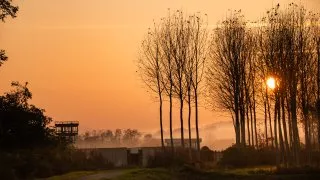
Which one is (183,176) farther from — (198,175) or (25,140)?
(25,140)

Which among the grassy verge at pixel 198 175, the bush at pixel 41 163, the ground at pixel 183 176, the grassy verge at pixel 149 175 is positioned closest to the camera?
the grassy verge at pixel 149 175

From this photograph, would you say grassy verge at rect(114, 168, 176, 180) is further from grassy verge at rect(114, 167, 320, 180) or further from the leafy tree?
the leafy tree

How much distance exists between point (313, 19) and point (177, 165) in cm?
1884

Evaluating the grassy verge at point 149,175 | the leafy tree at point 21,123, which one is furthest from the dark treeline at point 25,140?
the grassy verge at point 149,175

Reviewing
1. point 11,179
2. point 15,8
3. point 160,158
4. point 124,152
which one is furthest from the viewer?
point 124,152

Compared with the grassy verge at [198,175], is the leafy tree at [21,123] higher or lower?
higher

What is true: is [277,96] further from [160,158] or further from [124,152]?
[124,152]

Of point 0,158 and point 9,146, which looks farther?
point 9,146

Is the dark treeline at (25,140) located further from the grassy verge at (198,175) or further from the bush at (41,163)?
the grassy verge at (198,175)

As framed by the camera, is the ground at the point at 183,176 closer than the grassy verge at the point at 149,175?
No

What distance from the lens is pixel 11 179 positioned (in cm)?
3653

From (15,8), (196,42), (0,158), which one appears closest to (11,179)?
(0,158)

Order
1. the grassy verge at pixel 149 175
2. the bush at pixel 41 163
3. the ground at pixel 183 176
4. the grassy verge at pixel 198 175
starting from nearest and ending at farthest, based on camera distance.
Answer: the grassy verge at pixel 149 175, the bush at pixel 41 163, the ground at pixel 183 176, the grassy verge at pixel 198 175

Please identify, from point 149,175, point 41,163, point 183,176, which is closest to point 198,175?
point 183,176
